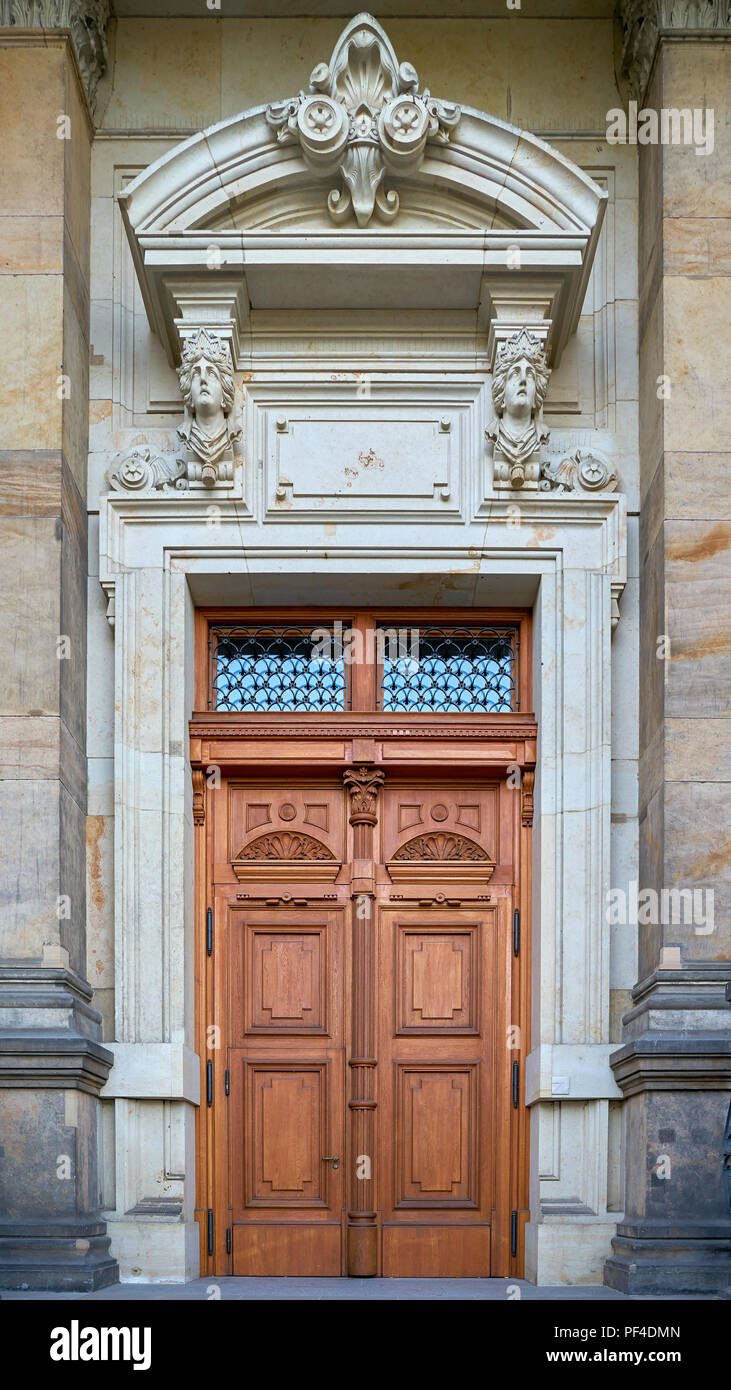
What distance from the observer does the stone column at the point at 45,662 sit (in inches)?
348

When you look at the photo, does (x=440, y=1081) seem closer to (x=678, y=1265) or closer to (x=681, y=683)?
(x=678, y=1265)

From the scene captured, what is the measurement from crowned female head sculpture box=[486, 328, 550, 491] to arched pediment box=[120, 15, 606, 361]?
0.19m

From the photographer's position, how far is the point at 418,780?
10461mm

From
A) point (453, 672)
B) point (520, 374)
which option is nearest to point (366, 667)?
point (453, 672)

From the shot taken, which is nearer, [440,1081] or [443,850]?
[440,1081]

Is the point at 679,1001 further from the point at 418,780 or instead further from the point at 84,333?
→ the point at 84,333

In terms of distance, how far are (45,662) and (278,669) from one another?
149cm

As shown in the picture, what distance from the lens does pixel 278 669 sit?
1051 cm

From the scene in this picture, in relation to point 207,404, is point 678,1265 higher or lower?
lower

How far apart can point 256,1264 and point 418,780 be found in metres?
2.65

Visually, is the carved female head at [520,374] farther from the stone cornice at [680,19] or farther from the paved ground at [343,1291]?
the paved ground at [343,1291]

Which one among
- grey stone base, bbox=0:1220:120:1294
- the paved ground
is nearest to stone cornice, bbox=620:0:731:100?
the paved ground

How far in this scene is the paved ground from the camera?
8430 millimetres
